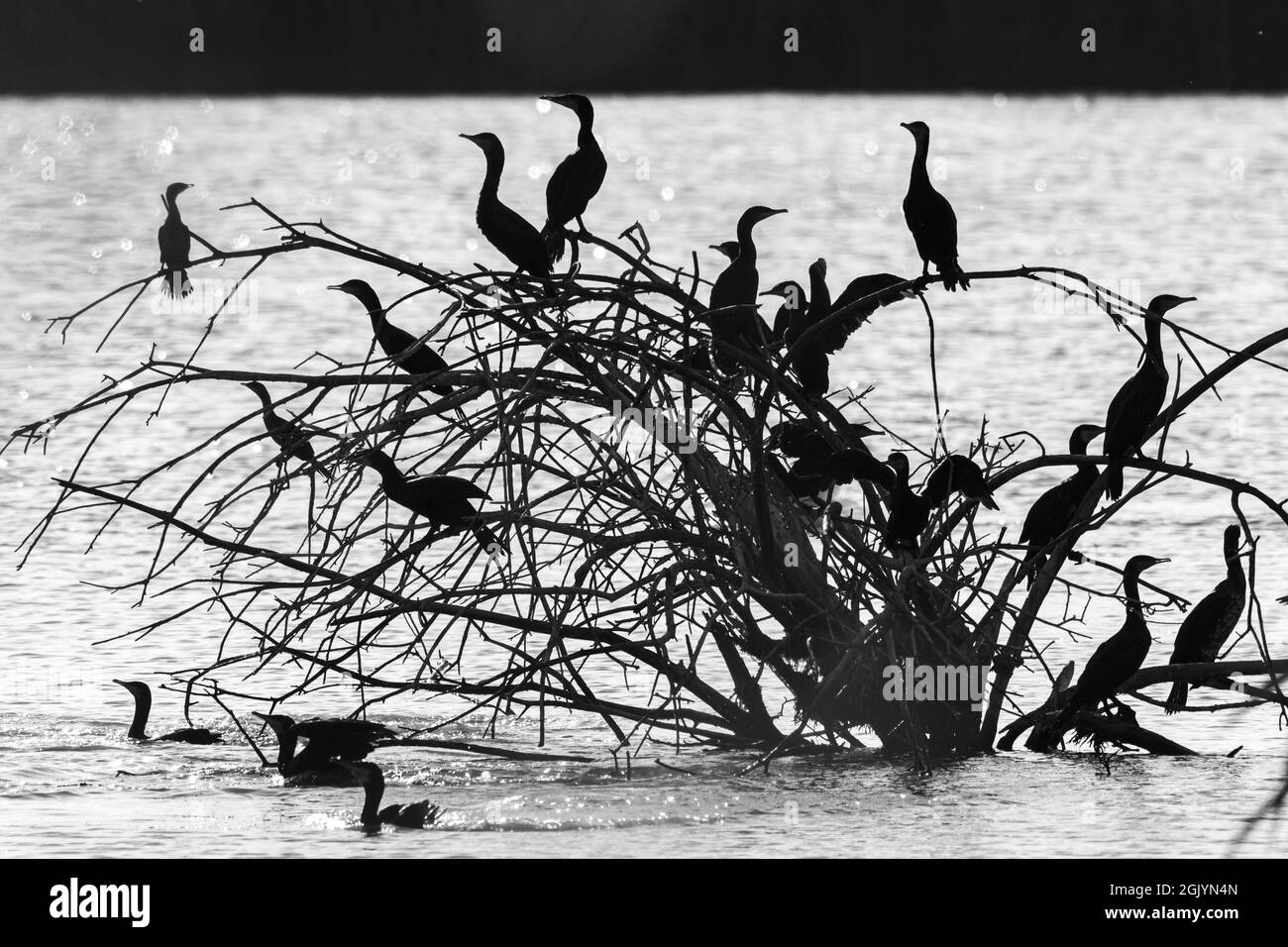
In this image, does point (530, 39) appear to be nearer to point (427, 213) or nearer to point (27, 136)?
point (27, 136)

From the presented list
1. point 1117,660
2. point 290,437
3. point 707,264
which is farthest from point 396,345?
point 707,264

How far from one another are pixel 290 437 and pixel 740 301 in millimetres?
1336

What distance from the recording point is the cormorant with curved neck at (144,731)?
6.84m

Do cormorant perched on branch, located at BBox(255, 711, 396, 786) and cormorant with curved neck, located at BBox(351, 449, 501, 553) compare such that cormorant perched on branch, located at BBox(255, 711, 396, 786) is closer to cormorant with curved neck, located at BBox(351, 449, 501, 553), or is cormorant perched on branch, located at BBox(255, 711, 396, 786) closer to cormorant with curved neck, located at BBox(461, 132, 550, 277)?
cormorant with curved neck, located at BBox(351, 449, 501, 553)

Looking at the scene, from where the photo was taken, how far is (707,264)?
64.1 feet

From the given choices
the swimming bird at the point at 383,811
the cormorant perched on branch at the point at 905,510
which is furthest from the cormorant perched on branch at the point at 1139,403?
the swimming bird at the point at 383,811

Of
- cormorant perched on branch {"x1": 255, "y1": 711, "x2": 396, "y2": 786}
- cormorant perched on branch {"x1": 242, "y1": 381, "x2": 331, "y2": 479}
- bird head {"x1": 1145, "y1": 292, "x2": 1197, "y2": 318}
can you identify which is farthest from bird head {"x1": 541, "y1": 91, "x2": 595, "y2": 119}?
cormorant perched on branch {"x1": 255, "y1": 711, "x2": 396, "y2": 786}

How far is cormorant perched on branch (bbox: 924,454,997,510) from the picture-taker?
19.9ft

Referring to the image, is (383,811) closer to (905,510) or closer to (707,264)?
(905,510)

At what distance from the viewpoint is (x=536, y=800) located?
236 inches

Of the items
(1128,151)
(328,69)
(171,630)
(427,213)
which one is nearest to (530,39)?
(328,69)

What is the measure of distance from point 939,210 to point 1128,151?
89.7 feet

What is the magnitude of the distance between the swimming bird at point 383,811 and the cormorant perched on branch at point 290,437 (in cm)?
80

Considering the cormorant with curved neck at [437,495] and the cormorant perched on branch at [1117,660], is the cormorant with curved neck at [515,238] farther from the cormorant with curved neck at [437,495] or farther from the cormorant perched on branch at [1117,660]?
the cormorant perched on branch at [1117,660]
